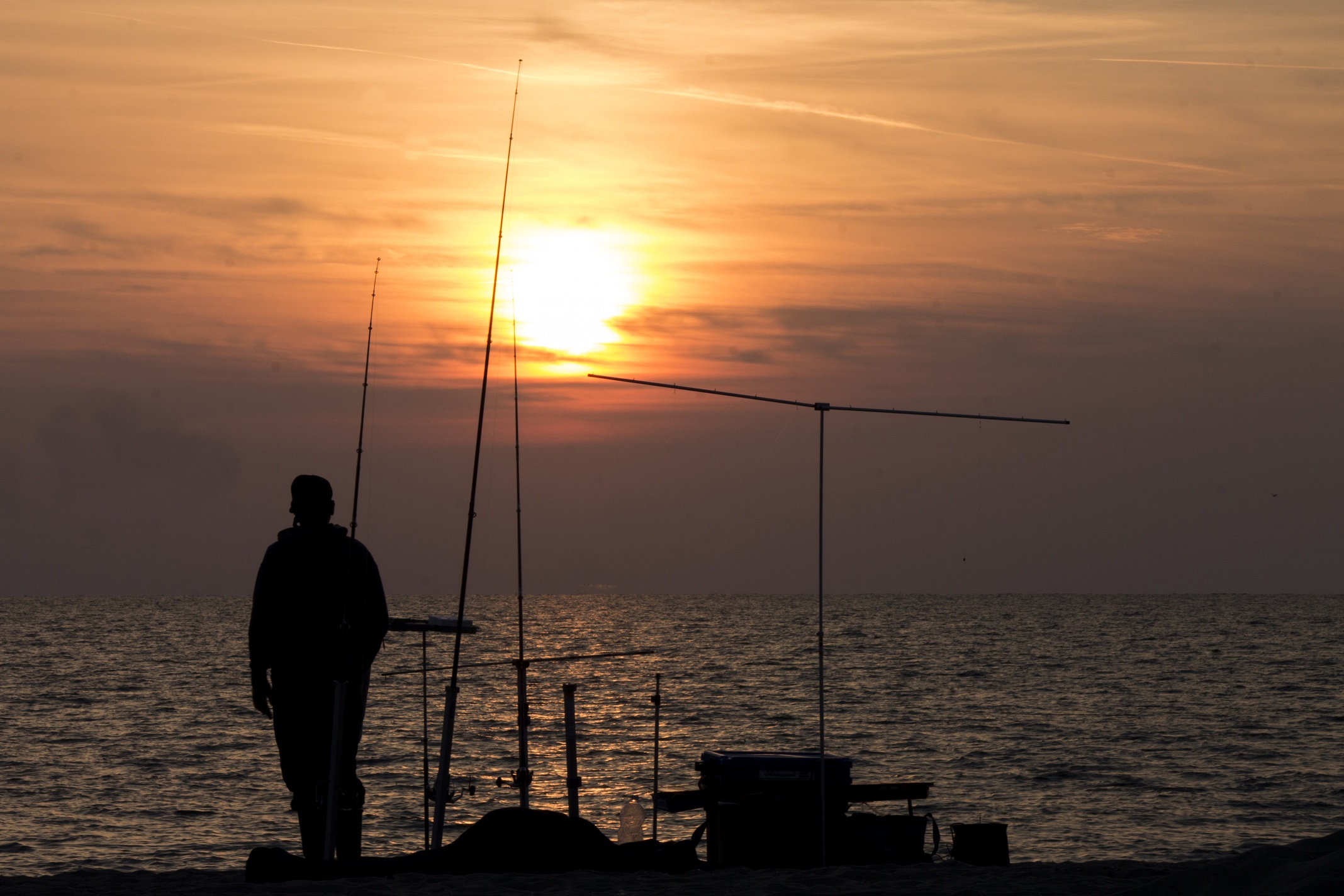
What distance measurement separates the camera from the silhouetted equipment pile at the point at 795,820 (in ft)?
24.9

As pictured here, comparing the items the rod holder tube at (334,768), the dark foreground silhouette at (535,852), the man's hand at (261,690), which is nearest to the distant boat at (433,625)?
the rod holder tube at (334,768)

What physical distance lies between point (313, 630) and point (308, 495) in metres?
0.64

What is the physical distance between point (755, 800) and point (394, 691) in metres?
39.5

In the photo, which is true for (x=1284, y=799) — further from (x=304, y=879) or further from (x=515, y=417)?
(x=304, y=879)

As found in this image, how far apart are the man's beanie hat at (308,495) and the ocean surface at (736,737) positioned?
10342 millimetres

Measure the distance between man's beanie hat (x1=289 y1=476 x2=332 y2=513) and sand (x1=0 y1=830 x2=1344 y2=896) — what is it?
67.8 inches

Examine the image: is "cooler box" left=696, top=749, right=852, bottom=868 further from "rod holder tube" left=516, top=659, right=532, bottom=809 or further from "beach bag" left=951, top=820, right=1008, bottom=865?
"rod holder tube" left=516, top=659, right=532, bottom=809

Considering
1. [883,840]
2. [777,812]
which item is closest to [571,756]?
[777,812]

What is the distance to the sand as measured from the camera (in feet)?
19.4

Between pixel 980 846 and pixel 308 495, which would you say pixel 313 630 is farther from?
pixel 980 846

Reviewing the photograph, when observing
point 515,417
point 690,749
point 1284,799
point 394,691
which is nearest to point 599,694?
point 394,691

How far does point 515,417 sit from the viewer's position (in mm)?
9039

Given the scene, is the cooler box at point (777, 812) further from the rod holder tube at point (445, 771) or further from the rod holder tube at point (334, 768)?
the rod holder tube at point (334, 768)

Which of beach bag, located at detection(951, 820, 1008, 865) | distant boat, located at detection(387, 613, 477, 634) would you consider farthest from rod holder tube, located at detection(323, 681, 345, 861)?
beach bag, located at detection(951, 820, 1008, 865)
